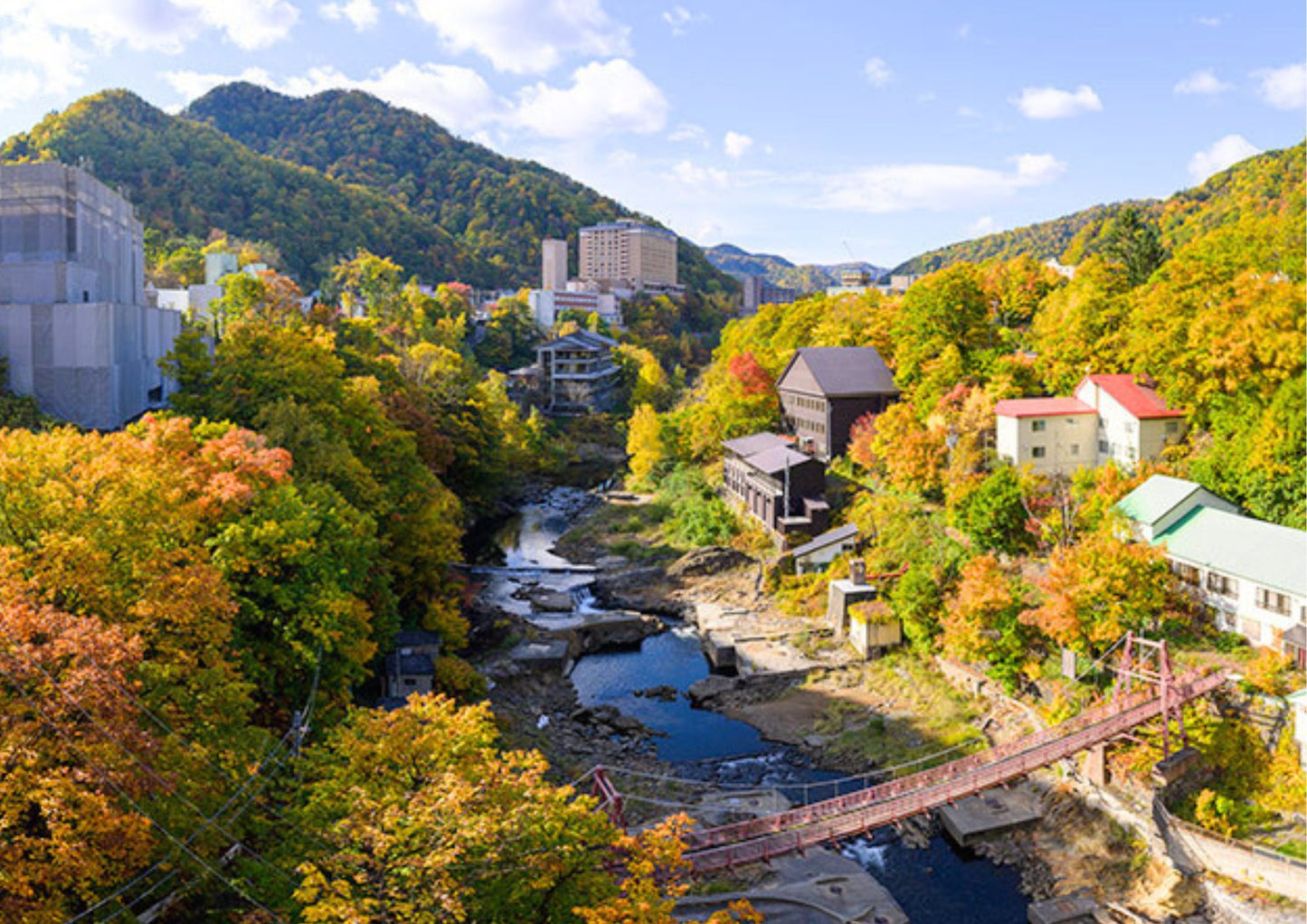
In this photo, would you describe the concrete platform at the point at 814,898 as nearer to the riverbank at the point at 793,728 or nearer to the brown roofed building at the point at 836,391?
the riverbank at the point at 793,728

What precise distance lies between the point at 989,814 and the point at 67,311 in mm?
24921

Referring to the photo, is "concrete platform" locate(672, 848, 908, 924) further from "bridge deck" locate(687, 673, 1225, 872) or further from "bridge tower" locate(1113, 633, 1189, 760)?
"bridge tower" locate(1113, 633, 1189, 760)

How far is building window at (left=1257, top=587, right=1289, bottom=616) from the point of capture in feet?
61.7

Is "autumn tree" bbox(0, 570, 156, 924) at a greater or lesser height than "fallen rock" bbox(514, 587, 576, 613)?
greater

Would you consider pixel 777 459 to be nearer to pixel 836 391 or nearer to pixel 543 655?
pixel 836 391

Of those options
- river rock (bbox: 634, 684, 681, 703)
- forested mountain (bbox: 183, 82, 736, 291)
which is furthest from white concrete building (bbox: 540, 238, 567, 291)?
river rock (bbox: 634, 684, 681, 703)

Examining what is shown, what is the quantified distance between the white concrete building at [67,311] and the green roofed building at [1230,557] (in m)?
26.2

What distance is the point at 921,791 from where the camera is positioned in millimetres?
16609

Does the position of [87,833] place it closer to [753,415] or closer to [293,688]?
[293,688]

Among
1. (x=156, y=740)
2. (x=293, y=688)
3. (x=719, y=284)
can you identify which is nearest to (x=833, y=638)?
(x=293, y=688)

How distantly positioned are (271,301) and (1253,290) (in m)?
34.7

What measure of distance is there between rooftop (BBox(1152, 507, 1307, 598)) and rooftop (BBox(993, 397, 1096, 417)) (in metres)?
5.84

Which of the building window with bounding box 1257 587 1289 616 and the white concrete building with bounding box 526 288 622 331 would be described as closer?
the building window with bounding box 1257 587 1289 616

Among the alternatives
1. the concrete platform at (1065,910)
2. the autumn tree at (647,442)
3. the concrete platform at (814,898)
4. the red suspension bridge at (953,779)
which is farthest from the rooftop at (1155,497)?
the autumn tree at (647,442)
